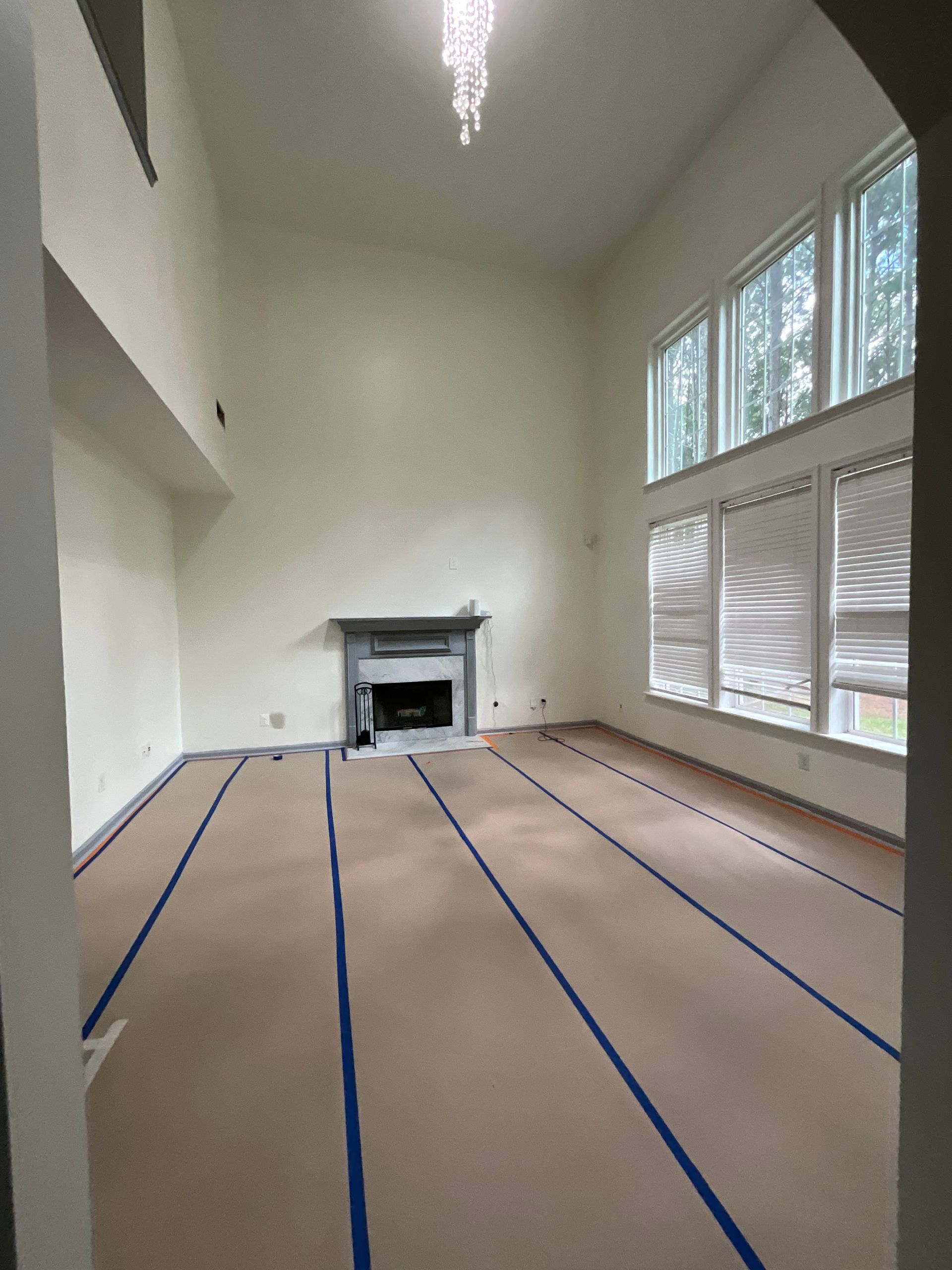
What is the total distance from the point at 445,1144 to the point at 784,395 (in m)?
4.60

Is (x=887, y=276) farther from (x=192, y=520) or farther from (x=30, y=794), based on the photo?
(x=192, y=520)

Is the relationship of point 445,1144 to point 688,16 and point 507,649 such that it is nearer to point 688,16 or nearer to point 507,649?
point 507,649

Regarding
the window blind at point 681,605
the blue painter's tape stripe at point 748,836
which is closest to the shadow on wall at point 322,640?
the blue painter's tape stripe at point 748,836

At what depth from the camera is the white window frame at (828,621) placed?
336 cm

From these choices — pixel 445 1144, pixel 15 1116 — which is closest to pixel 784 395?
pixel 445 1144

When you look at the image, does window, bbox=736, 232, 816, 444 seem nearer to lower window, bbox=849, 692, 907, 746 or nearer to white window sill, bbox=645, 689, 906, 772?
lower window, bbox=849, 692, 907, 746

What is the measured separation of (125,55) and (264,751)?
4.92 m

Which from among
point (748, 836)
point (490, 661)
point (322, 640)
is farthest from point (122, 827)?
point (748, 836)

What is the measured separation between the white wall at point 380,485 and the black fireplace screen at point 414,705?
42cm

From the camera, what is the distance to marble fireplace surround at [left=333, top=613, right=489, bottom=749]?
5535 mm

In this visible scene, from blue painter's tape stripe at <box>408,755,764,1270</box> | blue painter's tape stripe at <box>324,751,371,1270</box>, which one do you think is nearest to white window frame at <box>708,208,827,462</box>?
blue painter's tape stripe at <box>408,755,764,1270</box>

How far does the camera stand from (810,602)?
3.52 metres

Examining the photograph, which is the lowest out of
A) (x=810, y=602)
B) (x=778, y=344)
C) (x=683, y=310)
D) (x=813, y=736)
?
(x=813, y=736)

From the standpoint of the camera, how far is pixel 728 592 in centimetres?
432
